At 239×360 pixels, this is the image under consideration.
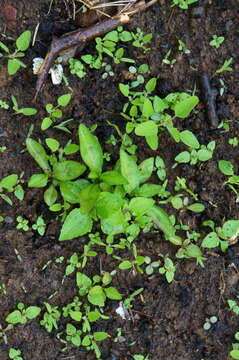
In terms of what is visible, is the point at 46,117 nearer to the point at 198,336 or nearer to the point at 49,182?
the point at 49,182

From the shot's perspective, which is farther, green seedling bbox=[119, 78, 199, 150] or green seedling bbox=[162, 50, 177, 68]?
green seedling bbox=[162, 50, 177, 68]

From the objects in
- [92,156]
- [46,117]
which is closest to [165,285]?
[92,156]

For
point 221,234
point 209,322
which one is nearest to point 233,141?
point 221,234

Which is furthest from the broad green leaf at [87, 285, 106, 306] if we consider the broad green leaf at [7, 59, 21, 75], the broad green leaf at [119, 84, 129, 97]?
the broad green leaf at [7, 59, 21, 75]

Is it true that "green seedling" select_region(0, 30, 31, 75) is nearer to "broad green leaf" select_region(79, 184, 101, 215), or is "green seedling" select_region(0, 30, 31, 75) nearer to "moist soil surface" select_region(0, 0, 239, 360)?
"moist soil surface" select_region(0, 0, 239, 360)

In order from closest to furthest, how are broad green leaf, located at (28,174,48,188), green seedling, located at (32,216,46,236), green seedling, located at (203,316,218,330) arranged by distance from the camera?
1. broad green leaf, located at (28,174,48,188)
2. green seedling, located at (32,216,46,236)
3. green seedling, located at (203,316,218,330)

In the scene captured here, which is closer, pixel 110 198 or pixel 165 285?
pixel 110 198

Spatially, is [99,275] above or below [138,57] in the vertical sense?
below
